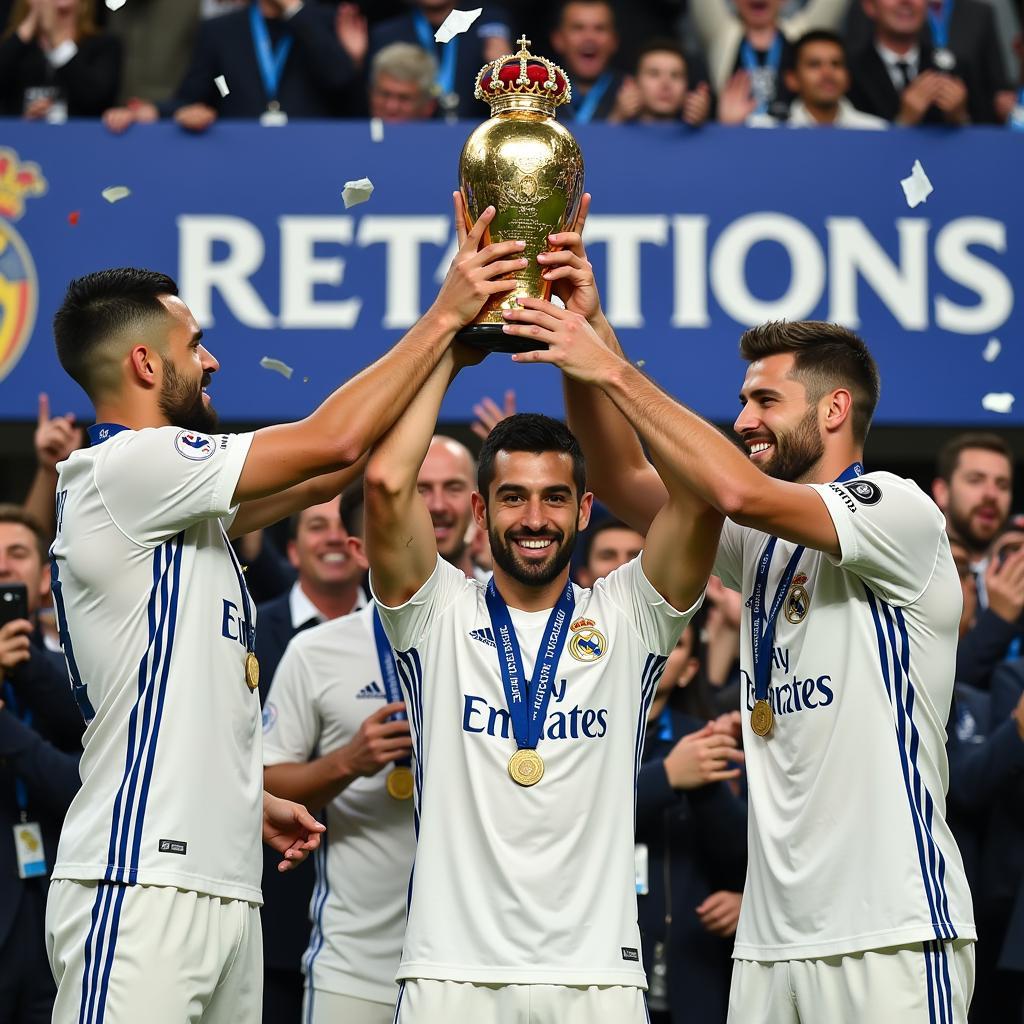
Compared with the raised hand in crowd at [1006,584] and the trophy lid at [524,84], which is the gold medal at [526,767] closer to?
the trophy lid at [524,84]

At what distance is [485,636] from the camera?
177 inches

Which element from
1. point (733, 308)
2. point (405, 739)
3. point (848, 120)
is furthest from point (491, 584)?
point (848, 120)

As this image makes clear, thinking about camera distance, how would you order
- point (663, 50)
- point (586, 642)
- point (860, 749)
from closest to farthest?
point (860, 749), point (586, 642), point (663, 50)

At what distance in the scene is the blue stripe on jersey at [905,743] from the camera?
4133 mm

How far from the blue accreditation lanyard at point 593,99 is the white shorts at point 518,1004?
225 inches

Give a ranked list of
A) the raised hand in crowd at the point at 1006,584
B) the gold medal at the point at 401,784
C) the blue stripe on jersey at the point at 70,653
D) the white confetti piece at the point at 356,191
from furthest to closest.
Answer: the raised hand in crowd at the point at 1006,584 < the gold medal at the point at 401,784 < the white confetti piece at the point at 356,191 < the blue stripe on jersey at the point at 70,653

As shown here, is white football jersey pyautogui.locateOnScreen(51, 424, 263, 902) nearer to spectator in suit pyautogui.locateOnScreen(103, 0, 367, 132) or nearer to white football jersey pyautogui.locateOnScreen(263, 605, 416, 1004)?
white football jersey pyautogui.locateOnScreen(263, 605, 416, 1004)

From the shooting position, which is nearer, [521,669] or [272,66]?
[521,669]

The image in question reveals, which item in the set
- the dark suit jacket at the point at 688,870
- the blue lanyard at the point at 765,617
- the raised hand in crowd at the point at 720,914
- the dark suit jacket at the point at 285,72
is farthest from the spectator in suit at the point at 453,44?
the blue lanyard at the point at 765,617

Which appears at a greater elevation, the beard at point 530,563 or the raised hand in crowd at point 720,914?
the beard at point 530,563

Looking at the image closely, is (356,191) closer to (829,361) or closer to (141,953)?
(829,361)

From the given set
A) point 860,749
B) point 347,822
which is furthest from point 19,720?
point 860,749

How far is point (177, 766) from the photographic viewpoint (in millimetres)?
4039

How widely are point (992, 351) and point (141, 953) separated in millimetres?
5420
